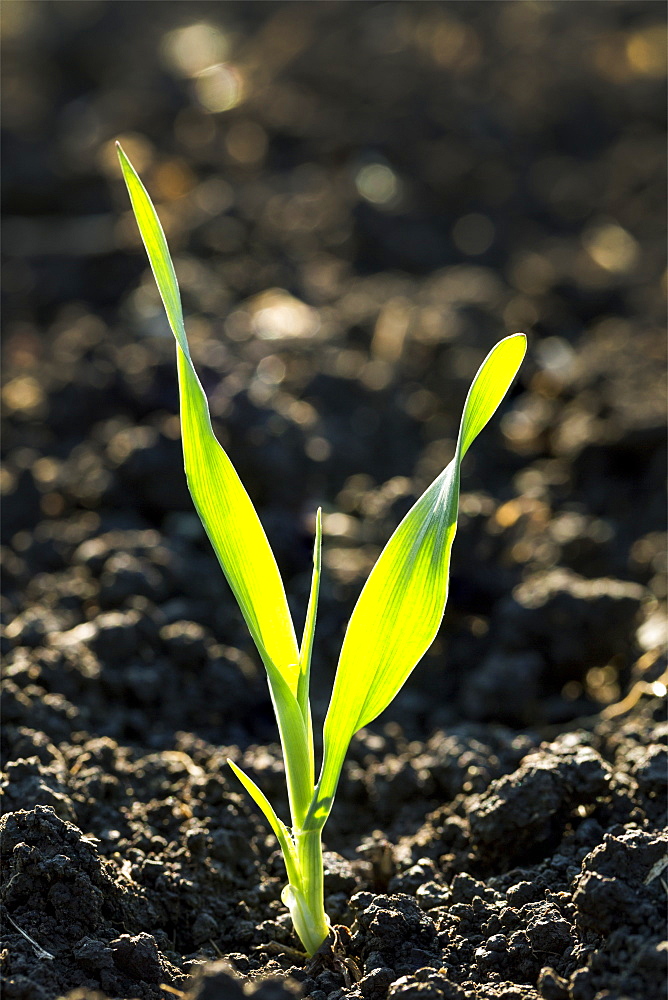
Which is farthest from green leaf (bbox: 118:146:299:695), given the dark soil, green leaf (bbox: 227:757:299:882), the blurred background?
the blurred background

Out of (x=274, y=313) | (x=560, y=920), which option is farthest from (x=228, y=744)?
(x=274, y=313)

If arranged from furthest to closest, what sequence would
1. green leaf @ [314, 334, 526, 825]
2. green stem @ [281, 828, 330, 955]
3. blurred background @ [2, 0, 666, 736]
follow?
blurred background @ [2, 0, 666, 736] → green stem @ [281, 828, 330, 955] → green leaf @ [314, 334, 526, 825]

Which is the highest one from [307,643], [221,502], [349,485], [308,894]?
[349,485]

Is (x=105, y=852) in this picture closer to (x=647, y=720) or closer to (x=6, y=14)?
(x=647, y=720)

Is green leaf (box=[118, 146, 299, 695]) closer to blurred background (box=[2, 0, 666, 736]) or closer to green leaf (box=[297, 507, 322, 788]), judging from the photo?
green leaf (box=[297, 507, 322, 788])

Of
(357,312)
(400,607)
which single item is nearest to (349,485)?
(357,312)

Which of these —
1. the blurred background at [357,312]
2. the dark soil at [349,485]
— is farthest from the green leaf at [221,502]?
the blurred background at [357,312]

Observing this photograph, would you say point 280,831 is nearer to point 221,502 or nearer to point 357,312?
point 221,502
